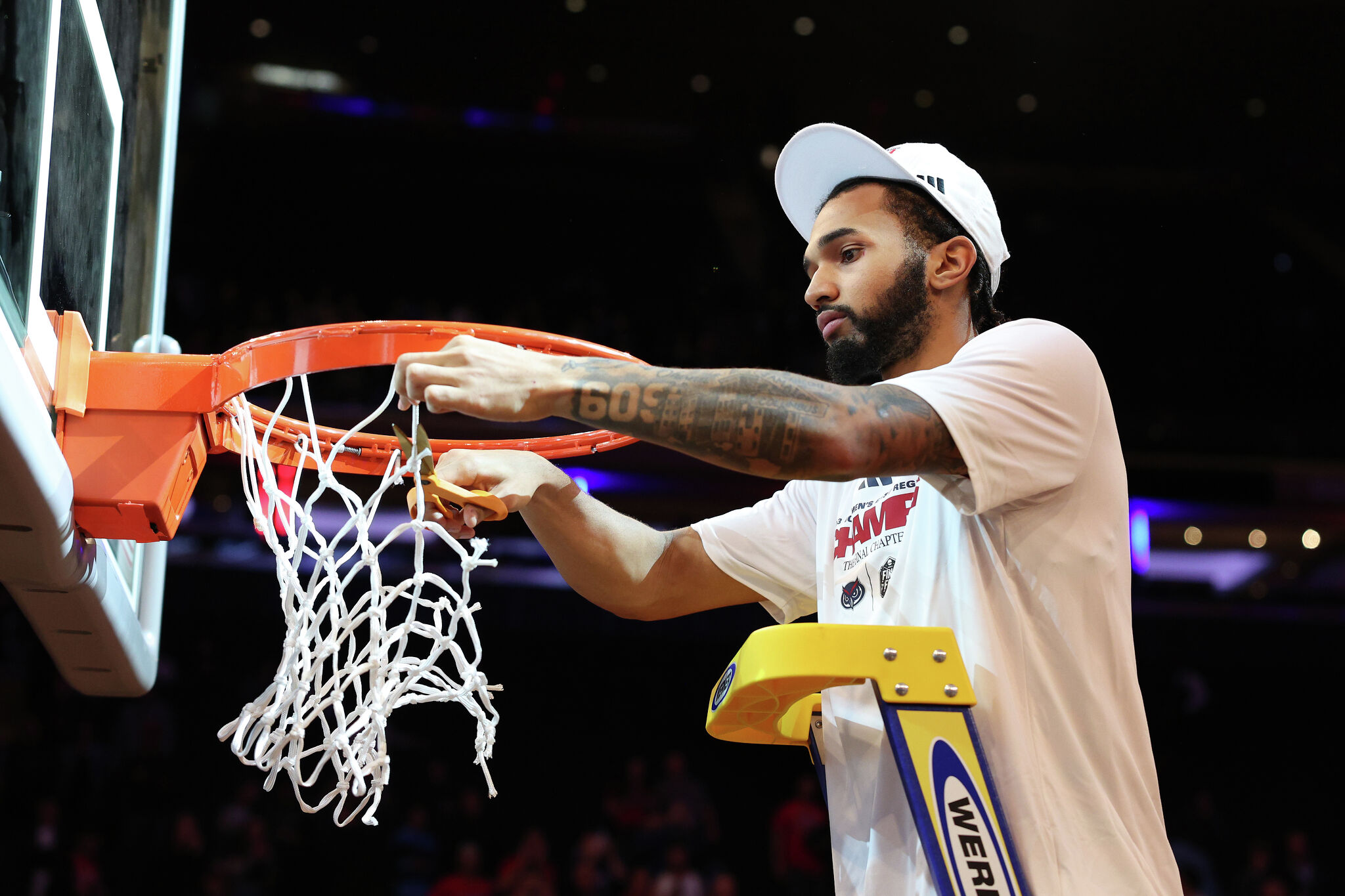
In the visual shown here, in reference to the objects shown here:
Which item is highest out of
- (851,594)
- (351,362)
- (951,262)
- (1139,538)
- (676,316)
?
(676,316)

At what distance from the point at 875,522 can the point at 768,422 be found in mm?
410

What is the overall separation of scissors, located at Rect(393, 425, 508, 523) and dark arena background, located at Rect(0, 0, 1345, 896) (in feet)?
15.6

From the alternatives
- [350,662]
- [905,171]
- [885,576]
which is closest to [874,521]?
[885,576]

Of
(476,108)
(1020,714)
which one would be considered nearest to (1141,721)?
(1020,714)

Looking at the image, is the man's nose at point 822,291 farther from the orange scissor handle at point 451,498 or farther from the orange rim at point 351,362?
the orange scissor handle at point 451,498

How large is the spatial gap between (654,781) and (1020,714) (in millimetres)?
6402

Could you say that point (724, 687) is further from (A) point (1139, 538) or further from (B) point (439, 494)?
(A) point (1139, 538)

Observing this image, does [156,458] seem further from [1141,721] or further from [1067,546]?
[1141,721]

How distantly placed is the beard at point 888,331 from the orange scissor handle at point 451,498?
0.53 metres

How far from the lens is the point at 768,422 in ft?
4.36

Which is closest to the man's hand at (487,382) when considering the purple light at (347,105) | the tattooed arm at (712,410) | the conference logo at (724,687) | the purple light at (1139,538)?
the tattooed arm at (712,410)

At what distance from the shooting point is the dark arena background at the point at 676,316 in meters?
6.53

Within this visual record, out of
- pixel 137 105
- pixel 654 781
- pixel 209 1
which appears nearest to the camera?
pixel 137 105

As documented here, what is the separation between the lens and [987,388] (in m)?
1.41
